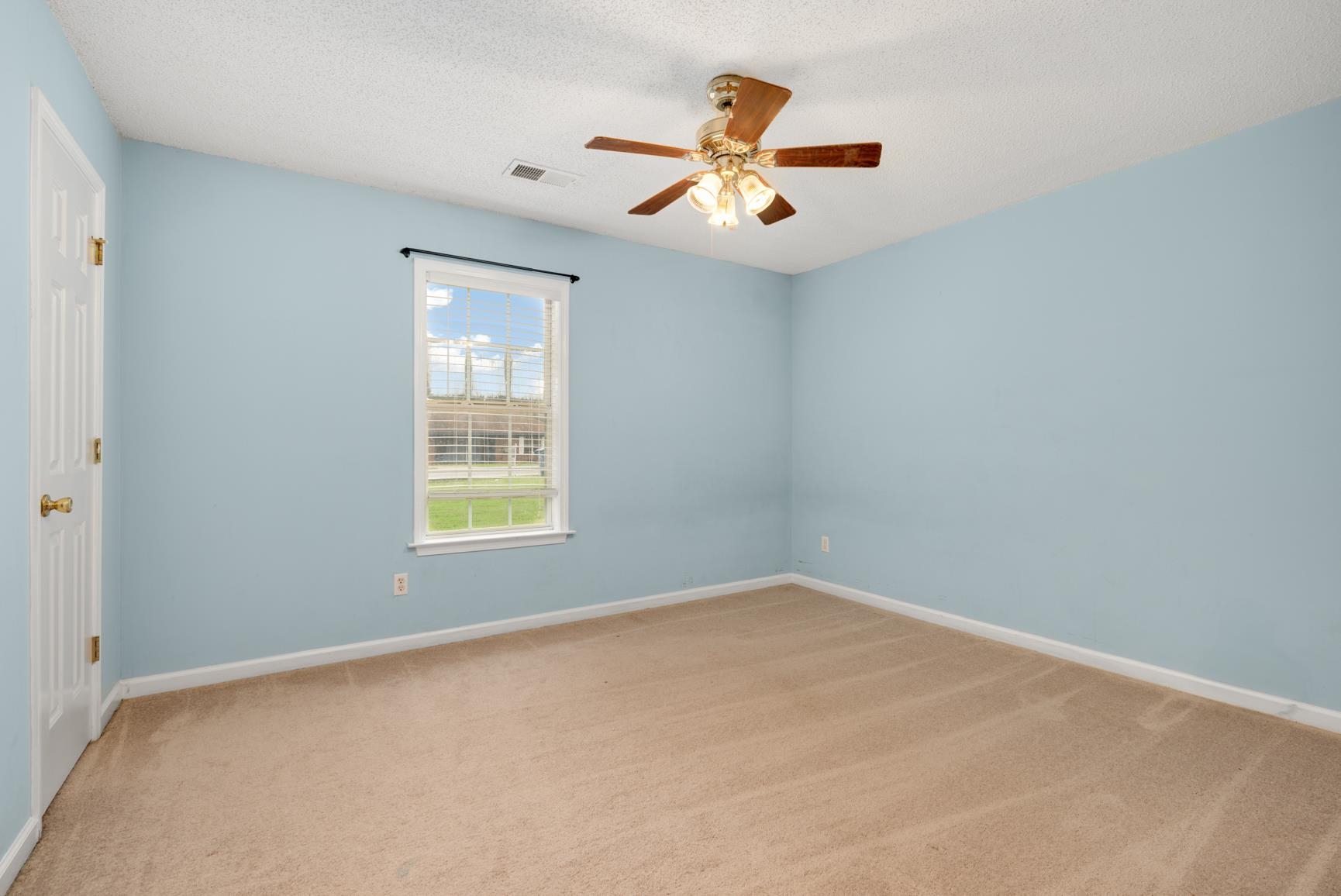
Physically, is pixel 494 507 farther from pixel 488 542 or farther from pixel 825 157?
pixel 825 157

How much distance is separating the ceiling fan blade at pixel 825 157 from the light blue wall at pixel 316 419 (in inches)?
81.1

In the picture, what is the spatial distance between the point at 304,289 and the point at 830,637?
360 centimetres

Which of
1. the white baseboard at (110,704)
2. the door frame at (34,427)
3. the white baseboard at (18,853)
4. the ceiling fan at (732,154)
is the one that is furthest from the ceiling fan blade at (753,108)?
the white baseboard at (110,704)

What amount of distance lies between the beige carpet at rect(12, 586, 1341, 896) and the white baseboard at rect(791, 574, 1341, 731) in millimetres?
78

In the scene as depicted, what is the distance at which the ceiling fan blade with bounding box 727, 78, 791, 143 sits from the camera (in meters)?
1.86

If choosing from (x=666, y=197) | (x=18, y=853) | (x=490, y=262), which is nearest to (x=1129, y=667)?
(x=666, y=197)

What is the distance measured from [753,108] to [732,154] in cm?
35

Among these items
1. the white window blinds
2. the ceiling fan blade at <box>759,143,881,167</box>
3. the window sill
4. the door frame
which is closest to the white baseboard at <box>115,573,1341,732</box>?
the window sill

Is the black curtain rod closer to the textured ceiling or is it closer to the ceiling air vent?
the textured ceiling

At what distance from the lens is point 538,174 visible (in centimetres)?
315

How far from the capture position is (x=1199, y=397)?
2842mm

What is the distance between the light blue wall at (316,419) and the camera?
9.22 ft

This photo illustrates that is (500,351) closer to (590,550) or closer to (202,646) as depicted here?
(590,550)

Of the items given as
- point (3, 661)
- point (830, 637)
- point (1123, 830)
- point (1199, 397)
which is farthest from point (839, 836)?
point (1199, 397)
